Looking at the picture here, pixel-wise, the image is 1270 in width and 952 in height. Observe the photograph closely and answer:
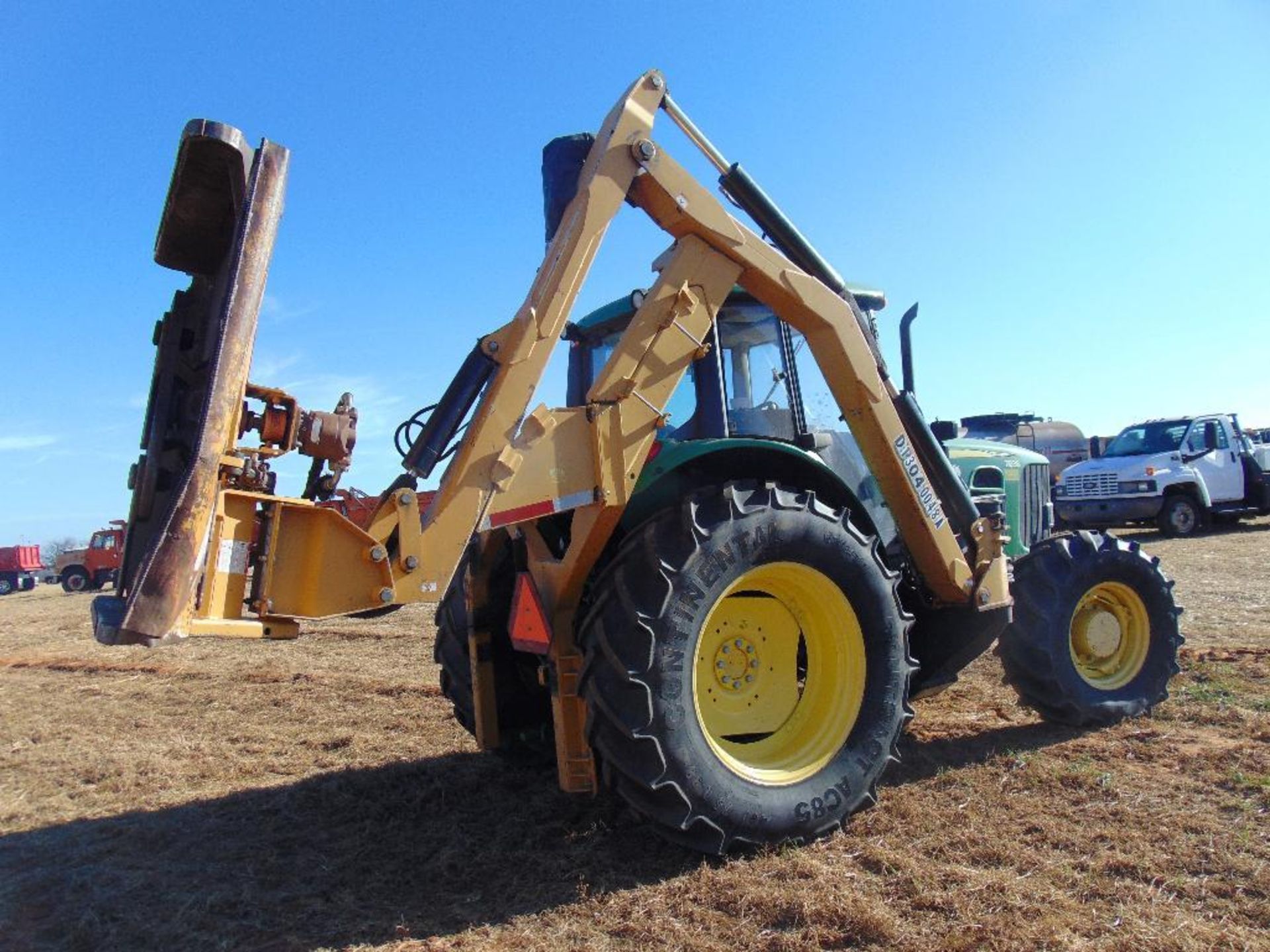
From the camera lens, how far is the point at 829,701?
13.0ft

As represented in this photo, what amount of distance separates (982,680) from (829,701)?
10.1 ft

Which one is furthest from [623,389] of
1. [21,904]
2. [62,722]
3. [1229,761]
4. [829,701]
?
[62,722]

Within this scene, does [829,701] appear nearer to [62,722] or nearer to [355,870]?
[355,870]

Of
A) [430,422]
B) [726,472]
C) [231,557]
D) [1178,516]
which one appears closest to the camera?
[231,557]

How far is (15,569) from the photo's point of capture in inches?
1307

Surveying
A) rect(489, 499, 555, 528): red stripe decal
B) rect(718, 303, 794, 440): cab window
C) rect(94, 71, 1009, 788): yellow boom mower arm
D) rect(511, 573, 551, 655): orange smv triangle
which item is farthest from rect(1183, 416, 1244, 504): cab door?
rect(489, 499, 555, 528): red stripe decal

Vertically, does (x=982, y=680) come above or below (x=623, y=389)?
below

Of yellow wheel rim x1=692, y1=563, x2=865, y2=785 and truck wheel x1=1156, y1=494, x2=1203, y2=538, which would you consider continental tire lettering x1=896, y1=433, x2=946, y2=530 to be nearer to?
yellow wheel rim x1=692, y1=563, x2=865, y2=785

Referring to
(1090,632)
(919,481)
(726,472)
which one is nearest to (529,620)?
(726,472)

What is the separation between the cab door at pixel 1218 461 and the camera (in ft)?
56.0

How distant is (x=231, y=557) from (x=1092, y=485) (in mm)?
17662

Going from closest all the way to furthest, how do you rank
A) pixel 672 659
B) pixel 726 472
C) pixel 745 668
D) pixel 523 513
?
pixel 672 659 < pixel 523 513 < pixel 745 668 < pixel 726 472

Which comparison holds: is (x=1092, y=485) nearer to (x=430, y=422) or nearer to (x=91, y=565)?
(x=430, y=422)

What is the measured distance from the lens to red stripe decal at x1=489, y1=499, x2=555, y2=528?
340 cm
